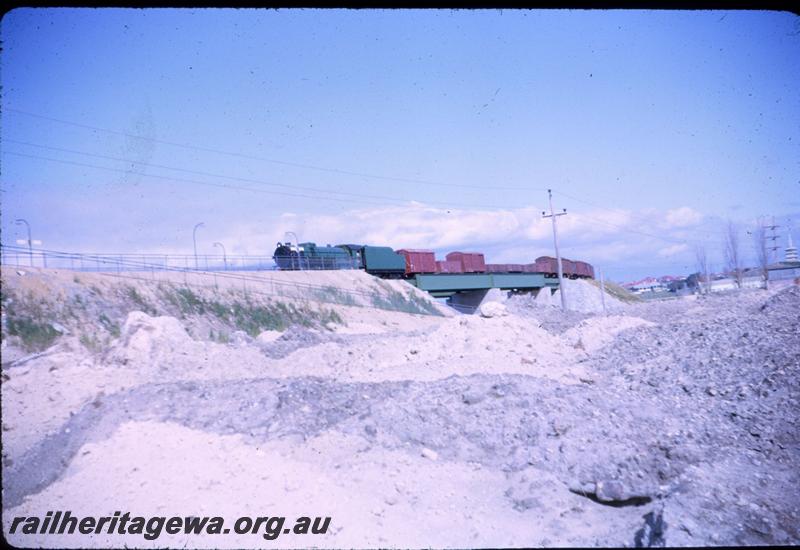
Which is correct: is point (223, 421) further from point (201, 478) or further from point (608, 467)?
point (608, 467)

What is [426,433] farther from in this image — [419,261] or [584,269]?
[584,269]

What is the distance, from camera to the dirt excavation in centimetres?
545

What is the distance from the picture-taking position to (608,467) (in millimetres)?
6762

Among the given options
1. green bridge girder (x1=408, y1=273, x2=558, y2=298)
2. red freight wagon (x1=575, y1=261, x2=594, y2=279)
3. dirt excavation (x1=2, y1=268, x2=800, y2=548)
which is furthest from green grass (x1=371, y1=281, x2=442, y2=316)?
red freight wagon (x1=575, y1=261, x2=594, y2=279)

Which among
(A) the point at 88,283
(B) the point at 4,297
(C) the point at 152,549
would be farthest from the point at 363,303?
(C) the point at 152,549

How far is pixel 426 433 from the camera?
8.12m

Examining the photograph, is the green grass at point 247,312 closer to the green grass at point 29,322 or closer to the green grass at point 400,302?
the green grass at point 29,322

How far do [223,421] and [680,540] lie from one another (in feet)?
23.6

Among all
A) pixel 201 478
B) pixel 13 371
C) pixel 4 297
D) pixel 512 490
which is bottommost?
pixel 512 490

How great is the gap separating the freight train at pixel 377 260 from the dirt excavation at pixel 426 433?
20.5 meters

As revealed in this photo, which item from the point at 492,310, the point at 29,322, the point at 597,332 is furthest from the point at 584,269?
the point at 29,322

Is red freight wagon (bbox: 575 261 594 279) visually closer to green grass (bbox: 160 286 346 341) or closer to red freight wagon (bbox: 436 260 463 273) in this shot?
red freight wagon (bbox: 436 260 463 273)

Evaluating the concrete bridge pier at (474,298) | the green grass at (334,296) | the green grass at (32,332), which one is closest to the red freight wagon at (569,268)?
the concrete bridge pier at (474,298)

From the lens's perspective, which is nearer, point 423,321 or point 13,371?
point 13,371
